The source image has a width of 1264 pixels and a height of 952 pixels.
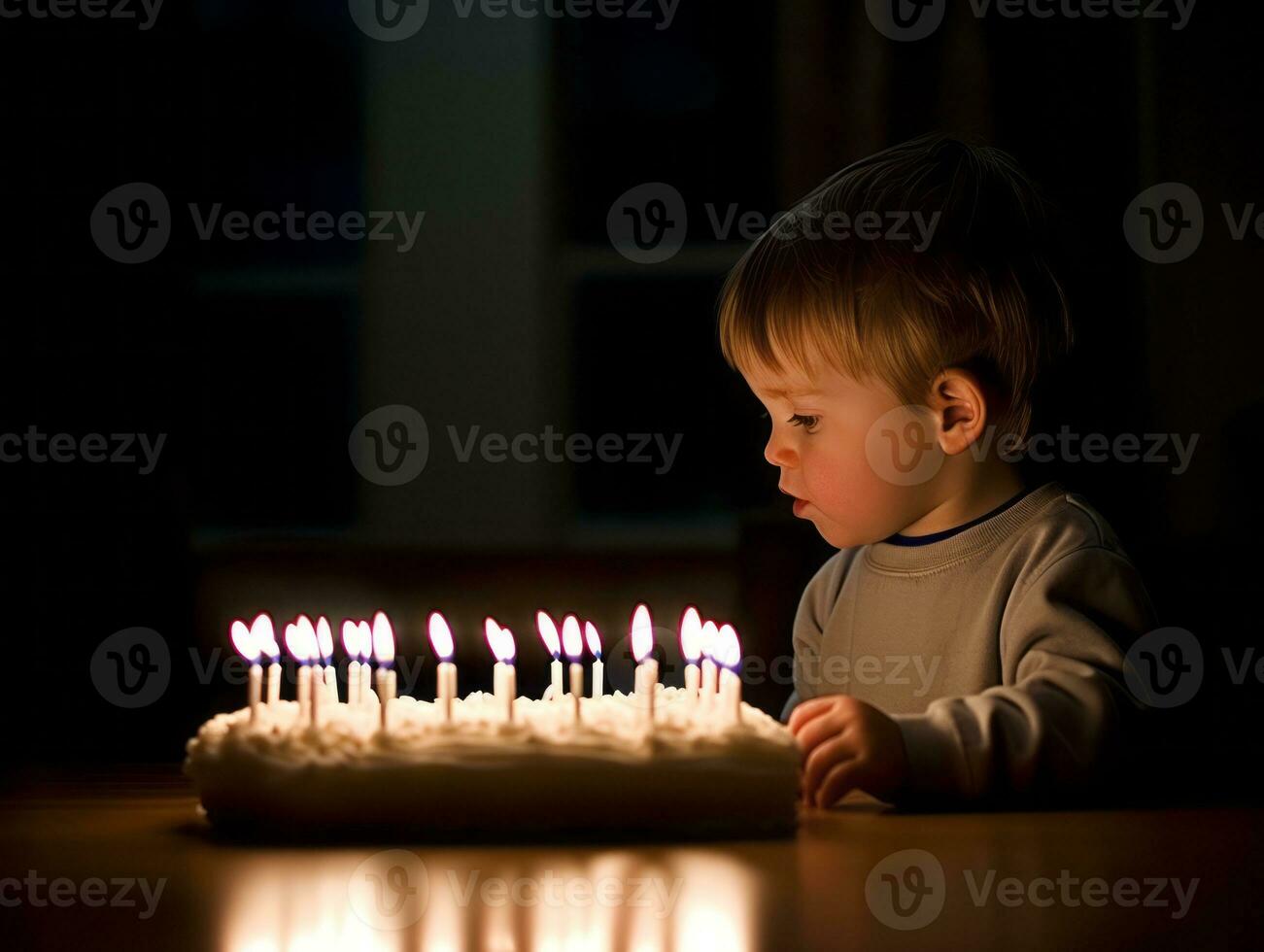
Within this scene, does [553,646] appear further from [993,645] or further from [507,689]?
[993,645]

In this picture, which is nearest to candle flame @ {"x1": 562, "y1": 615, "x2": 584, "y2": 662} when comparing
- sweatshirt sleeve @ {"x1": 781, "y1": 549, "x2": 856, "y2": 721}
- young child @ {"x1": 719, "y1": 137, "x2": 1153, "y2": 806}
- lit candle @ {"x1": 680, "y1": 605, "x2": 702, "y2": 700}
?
lit candle @ {"x1": 680, "y1": 605, "x2": 702, "y2": 700}

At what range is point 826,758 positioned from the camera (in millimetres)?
1155

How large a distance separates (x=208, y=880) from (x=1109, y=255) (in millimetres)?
1991

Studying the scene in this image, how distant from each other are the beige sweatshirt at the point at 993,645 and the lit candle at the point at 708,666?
17 cm

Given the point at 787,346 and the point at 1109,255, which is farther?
the point at 1109,255

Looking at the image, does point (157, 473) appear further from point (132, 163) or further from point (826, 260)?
point (826, 260)

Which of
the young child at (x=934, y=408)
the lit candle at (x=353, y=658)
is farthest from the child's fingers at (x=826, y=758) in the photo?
the lit candle at (x=353, y=658)

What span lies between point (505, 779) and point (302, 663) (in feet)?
0.76

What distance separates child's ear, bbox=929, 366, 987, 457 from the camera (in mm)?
1450

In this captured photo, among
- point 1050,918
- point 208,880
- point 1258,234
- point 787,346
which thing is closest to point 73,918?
point 208,880

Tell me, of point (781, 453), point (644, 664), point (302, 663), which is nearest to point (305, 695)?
point (302, 663)

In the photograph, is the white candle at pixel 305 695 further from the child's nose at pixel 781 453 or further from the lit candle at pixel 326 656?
the child's nose at pixel 781 453

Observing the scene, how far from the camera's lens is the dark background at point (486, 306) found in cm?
243

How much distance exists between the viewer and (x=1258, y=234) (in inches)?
97.0
